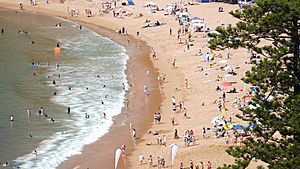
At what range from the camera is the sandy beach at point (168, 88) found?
31.3 metres

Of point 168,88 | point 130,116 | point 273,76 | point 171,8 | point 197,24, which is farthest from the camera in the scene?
point 171,8

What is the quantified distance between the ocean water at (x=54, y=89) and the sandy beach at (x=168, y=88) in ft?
3.97

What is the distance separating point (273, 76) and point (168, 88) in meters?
29.3

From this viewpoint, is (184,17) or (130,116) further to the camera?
(184,17)

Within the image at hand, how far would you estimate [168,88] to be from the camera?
147ft

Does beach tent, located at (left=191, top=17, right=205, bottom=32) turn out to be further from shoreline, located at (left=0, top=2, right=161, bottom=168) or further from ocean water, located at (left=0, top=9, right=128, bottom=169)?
ocean water, located at (left=0, top=9, right=128, bottom=169)

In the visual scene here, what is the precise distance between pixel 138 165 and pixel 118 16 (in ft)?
151

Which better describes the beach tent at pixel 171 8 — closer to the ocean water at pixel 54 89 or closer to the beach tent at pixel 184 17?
the beach tent at pixel 184 17

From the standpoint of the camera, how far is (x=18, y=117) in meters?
39.1

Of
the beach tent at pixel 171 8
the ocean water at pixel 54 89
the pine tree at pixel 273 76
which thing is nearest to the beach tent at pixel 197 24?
the ocean water at pixel 54 89

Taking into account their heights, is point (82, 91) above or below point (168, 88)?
below

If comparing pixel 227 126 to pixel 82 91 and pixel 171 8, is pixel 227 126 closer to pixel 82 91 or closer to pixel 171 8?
pixel 82 91

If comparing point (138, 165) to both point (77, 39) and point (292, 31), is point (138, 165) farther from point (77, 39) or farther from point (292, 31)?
point (77, 39)

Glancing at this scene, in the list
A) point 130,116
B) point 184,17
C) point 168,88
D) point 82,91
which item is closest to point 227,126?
point 130,116
